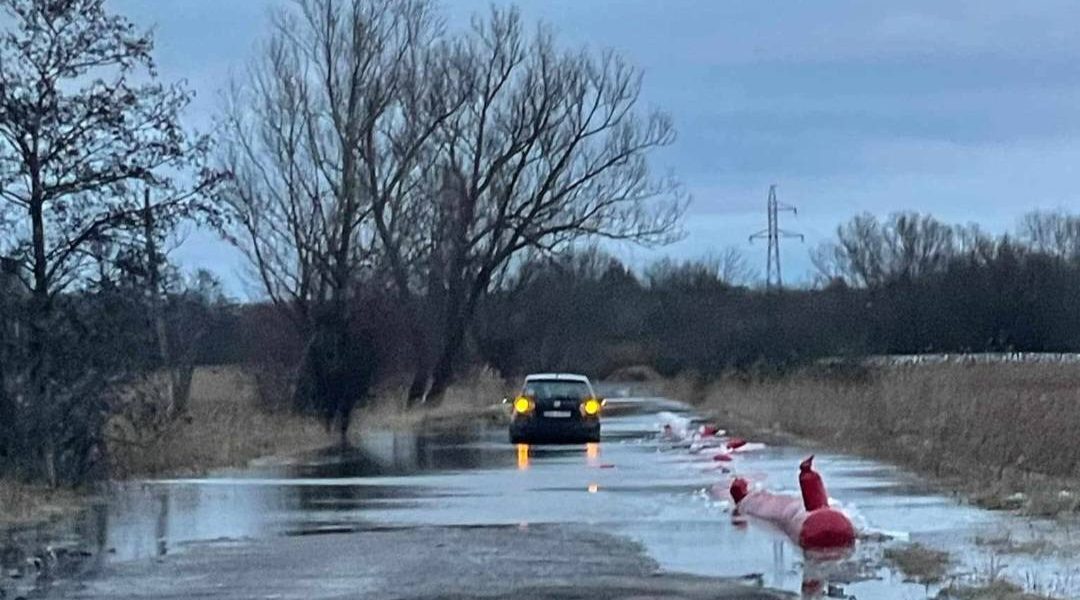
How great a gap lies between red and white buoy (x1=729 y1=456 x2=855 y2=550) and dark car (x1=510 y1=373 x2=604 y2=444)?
16.5m

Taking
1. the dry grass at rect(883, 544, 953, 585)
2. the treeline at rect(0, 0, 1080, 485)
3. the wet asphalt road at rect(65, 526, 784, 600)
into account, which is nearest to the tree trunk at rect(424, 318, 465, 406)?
the treeline at rect(0, 0, 1080, 485)

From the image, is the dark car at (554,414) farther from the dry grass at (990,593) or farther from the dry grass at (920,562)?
the dry grass at (990,593)

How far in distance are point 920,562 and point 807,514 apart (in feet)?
6.70

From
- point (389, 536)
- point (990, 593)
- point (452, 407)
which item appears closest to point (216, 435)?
point (389, 536)

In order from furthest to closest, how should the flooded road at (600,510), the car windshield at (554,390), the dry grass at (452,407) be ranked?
the dry grass at (452,407)
the car windshield at (554,390)
the flooded road at (600,510)

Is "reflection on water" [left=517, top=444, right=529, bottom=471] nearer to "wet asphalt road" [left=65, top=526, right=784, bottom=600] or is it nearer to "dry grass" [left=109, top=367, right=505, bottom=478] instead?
"dry grass" [left=109, top=367, right=505, bottom=478]

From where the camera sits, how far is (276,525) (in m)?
18.7

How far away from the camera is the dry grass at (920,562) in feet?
43.5

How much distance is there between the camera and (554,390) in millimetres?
35750

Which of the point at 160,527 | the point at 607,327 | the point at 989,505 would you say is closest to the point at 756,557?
the point at 989,505

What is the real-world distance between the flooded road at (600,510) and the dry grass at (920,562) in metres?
0.13

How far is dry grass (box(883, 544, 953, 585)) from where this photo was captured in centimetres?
1326

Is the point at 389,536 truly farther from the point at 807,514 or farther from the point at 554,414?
the point at 554,414

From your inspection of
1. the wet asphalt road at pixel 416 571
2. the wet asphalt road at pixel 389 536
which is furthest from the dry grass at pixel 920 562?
the wet asphalt road at pixel 416 571
